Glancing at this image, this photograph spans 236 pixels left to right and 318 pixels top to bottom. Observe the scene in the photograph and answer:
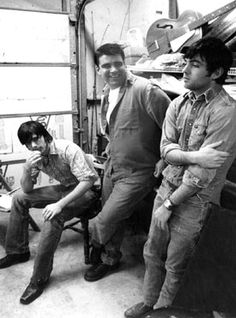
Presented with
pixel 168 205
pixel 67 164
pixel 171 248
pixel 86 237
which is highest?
pixel 67 164

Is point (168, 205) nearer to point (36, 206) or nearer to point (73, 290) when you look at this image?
point (73, 290)

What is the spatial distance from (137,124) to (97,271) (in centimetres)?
111

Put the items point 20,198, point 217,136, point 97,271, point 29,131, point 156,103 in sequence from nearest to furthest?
1. point 217,136
2. point 156,103
3. point 29,131
4. point 97,271
5. point 20,198

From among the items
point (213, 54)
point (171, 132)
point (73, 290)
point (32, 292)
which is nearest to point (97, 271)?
point (73, 290)

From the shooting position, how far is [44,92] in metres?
3.86

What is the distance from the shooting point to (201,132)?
1.53 metres

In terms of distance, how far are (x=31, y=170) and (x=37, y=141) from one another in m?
0.28

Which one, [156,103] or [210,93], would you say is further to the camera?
[156,103]

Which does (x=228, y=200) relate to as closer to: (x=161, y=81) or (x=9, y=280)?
(x=161, y=81)

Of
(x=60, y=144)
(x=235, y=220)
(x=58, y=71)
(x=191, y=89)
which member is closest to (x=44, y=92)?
(x=58, y=71)

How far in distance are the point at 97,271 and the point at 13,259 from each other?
675 mm

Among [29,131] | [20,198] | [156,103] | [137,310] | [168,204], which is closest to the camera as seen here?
[168,204]

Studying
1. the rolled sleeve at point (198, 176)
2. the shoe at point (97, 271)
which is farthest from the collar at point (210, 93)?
the shoe at point (97, 271)

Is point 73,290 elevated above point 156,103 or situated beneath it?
situated beneath
